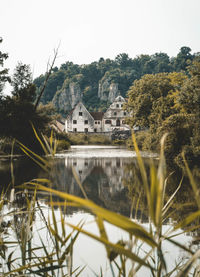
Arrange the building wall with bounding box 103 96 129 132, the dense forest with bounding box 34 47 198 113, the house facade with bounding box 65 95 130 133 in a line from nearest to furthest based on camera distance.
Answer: the building wall with bounding box 103 96 129 132 → the house facade with bounding box 65 95 130 133 → the dense forest with bounding box 34 47 198 113

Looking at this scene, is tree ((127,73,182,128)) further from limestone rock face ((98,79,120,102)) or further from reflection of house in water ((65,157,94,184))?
limestone rock face ((98,79,120,102))

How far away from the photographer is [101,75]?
14888cm

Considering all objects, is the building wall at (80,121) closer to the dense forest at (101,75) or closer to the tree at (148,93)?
the dense forest at (101,75)

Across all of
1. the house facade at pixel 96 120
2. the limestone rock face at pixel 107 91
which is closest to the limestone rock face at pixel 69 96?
the limestone rock face at pixel 107 91

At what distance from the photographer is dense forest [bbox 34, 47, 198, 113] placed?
5138 inches

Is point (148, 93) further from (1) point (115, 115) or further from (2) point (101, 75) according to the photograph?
(2) point (101, 75)

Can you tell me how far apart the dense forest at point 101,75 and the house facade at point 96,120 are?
1292 inches

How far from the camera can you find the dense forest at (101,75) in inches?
5138

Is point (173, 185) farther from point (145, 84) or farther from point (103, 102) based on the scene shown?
point (103, 102)

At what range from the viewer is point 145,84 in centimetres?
3691

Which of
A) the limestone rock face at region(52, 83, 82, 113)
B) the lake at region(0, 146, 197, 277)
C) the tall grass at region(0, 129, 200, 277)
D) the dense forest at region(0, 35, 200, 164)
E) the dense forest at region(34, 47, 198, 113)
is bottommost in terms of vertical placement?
the lake at region(0, 146, 197, 277)

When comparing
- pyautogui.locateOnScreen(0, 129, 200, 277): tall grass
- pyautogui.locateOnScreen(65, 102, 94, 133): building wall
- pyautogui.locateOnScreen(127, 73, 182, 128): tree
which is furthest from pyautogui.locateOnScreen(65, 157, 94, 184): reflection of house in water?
pyautogui.locateOnScreen(65, 102, 94, 133): building wall

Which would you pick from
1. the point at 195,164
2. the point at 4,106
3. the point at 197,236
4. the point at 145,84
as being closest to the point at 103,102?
the point at 145,84

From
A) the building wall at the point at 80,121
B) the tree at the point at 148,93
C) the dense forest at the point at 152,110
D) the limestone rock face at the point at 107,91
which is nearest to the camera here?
the dense forest at the point at 152,110
